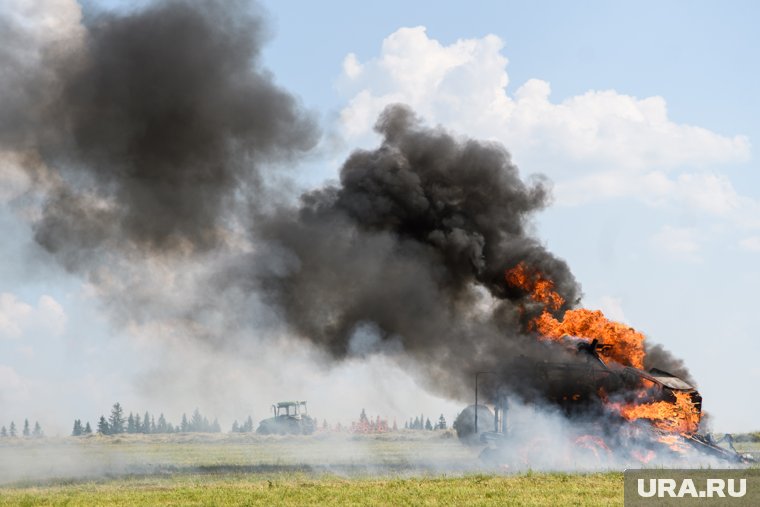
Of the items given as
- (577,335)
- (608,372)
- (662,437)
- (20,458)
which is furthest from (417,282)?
(20,458)

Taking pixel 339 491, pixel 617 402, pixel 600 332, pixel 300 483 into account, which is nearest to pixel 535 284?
pixel 600 332

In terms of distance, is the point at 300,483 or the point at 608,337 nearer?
the point at 300,483

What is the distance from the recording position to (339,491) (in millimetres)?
32500

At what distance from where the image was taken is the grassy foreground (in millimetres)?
29781

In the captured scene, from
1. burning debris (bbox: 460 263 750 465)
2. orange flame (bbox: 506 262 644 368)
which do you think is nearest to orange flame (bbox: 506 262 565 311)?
orange flame (bbox: 506 262 644 368)

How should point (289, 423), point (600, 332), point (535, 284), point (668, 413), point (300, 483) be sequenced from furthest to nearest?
point (289, 423)
point (535, 284)
point (600, 332)
point (668, 413)
point (300, 483)

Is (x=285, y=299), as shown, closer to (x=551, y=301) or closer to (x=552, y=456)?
(x=551, y=301)

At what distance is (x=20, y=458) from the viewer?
58.4m

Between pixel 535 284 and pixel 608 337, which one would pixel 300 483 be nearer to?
pixel 608 337

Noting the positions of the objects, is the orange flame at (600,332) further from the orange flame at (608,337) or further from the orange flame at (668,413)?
the orange flame at (668,413)

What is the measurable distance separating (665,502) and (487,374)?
22.6m

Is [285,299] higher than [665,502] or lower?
higher

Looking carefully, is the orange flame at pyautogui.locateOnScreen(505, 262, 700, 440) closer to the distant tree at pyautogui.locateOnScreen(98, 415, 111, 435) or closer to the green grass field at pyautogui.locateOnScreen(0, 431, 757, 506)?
the green grass field at pyautogui.locateOnScreen(0, 431, 757, 506)

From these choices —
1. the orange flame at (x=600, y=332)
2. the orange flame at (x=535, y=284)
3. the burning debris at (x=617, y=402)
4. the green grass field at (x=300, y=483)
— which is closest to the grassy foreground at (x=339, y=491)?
the green grass field at (x=300, y=483)
